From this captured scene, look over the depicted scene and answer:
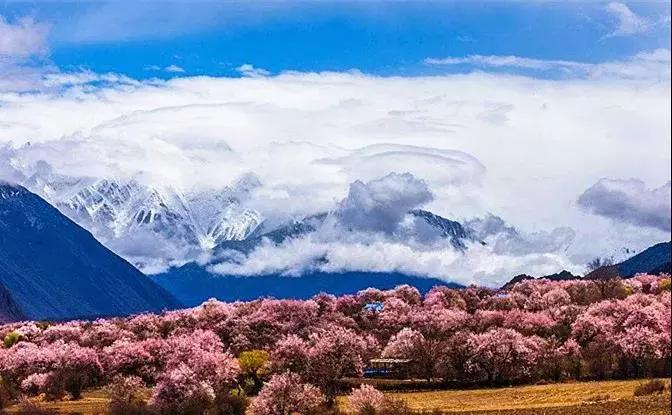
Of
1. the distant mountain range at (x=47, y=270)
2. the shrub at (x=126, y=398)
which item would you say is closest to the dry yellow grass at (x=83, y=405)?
the shrub at (x=126, y=398)

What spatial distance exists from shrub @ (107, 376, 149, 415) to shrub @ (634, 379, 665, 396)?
21160 mm

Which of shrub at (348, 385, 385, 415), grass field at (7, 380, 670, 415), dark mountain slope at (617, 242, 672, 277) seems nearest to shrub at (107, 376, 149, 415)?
grass field at (7, 380, 670, 415)

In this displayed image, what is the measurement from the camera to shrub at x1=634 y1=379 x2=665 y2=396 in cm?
3622

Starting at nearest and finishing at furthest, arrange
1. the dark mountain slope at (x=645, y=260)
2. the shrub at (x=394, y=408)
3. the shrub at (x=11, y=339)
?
1. the shrub at (x=394, y=408)
2. the shrub at (x=11, y=339)
3. the dark mountain slope at (x=645, y=260)

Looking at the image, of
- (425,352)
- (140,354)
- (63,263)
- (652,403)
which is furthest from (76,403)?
(63,263)

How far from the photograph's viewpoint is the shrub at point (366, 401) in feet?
118

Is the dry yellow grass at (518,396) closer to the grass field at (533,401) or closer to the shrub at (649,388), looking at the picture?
the grass field at (533,401)

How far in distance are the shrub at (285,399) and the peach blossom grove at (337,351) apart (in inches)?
1.6

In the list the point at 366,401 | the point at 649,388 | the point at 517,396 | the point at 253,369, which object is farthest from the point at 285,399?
the point at 649,388

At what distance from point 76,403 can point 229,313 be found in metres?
21.6

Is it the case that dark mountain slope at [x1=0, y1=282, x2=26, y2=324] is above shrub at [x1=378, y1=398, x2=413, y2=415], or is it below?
above

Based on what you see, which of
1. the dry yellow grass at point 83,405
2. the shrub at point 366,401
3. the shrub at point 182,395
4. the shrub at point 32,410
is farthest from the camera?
the dry yellow grass at point 83,405

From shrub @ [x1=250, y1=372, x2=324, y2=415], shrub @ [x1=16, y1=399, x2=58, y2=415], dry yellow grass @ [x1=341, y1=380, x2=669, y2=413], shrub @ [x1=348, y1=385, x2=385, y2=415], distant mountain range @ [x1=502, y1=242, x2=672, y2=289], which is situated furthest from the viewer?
distant mountain range @ [x1=502, y1=242, x2=672, y2=289]

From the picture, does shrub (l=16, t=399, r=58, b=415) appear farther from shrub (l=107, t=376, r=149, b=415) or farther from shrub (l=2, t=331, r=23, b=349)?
shrub (l=2, t=331, r=23, b=349)
